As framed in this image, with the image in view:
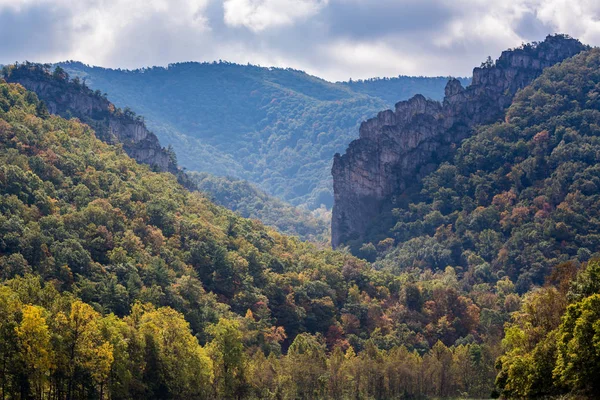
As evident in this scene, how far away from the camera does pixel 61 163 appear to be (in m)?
146

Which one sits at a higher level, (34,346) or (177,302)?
(177,302)

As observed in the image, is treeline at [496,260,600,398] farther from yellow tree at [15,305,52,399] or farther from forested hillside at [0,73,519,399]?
yellow tree at [15,305,52,399]

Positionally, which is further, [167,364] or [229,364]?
[229,364]

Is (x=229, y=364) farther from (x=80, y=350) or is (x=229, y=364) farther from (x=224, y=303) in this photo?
(x=224, y=303)

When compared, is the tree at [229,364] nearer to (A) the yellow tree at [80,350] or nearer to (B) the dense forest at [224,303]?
(B) the dense forest at [224,303]

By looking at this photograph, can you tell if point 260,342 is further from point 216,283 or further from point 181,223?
point 181,223

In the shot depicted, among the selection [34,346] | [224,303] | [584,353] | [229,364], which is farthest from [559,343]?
[224,303]

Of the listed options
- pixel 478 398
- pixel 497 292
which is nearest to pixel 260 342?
pixel 478 398

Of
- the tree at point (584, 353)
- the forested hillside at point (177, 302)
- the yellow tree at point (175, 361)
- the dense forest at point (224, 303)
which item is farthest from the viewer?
the yellow tree at point (175, 361)

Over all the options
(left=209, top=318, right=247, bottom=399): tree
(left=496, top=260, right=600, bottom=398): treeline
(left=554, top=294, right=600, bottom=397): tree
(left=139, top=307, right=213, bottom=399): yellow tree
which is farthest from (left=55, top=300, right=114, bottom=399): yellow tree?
(left=554, top=294, right=600, bottom=397): tree

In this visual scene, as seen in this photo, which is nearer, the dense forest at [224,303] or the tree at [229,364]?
the dense forest at [224,303]

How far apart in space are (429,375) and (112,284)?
42.6 metres

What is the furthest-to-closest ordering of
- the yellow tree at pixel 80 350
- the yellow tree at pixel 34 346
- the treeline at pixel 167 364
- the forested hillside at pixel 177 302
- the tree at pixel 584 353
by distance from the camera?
the forested hillside at pixel 177 302
the yellow tree at pixel 80 350
the treeline at pixel 167 364
the yellow tree at pixel 34 346
the tree at pixel 584 353

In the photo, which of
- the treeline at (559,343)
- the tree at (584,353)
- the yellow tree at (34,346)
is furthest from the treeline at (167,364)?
the tree at (584,353)
